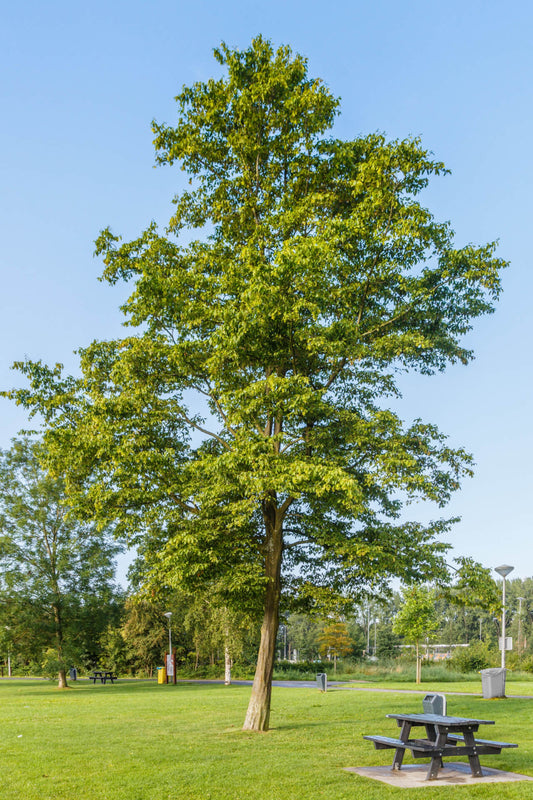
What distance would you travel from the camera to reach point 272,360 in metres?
13.5

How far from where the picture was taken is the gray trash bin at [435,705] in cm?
969

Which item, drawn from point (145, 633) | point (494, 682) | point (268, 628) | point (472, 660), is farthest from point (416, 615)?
point (268, 628)

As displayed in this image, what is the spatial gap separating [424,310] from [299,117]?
4787mm

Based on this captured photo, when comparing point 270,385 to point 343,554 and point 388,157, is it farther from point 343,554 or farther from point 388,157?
point 388,157

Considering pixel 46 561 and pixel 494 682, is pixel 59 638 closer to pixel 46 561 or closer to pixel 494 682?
pixel 46 561

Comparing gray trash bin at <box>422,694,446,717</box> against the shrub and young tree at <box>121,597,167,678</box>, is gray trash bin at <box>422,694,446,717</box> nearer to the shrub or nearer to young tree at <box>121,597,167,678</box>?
young tree at <box>121,597,167,678</box>

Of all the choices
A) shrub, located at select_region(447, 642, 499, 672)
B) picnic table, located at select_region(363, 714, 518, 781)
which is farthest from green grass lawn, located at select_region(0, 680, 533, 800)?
shrub, located at select_region(447, 642, 499, 672)

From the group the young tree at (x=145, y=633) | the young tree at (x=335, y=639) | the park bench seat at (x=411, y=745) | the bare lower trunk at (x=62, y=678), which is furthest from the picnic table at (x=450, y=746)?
the young tree at (x=335, y=639)

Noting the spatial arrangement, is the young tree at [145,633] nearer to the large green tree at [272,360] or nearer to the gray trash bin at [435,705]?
the large green tree at [272,360]

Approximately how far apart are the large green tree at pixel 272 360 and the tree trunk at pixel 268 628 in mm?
40

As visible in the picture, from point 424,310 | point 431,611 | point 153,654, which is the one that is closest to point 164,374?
point 424,310

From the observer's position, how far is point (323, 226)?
529 inches

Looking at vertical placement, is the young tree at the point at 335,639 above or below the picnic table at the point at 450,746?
below

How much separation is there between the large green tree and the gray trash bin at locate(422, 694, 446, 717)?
8.57 ft
